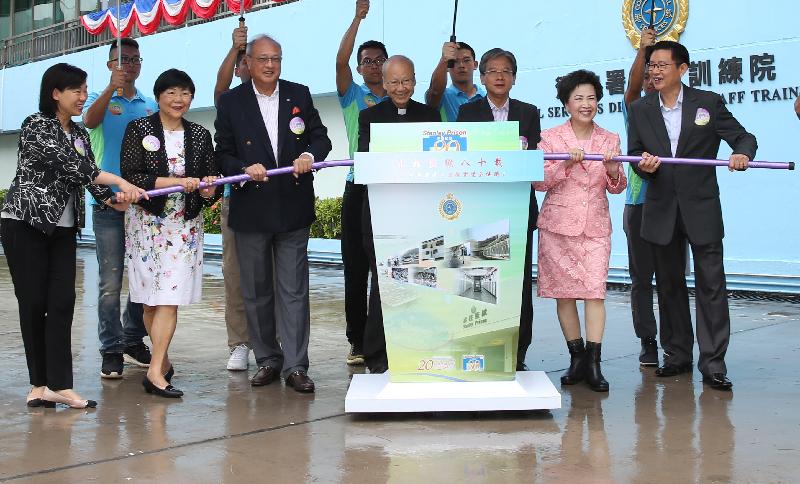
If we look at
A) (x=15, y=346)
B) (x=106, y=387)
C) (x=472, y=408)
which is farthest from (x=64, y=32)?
(x=472, y=408)

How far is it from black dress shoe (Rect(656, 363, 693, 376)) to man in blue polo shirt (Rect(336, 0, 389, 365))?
5.69 ft

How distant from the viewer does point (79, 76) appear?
5.02 m

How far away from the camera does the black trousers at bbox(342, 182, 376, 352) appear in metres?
5.91

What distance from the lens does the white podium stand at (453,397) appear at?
15.1 feet

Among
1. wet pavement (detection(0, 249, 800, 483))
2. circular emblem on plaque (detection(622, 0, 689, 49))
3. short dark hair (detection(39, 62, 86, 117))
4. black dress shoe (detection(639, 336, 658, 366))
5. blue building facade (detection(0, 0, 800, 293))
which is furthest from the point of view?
circular emblem on plaque (detection(622, 0, 689, 49))

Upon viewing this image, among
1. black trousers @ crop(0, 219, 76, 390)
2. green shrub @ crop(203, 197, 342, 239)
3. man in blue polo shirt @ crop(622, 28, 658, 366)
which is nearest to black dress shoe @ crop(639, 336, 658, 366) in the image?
man in blue polo shirt @ crop(622, 28, 658, 366)

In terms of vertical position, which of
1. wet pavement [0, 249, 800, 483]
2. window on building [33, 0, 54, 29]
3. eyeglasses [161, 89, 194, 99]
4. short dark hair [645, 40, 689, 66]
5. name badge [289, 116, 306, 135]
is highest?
window on building [33, 0, 54, 29]

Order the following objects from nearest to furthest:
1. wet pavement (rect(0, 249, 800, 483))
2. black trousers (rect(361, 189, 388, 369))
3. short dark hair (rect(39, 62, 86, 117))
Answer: wet pavement (rect(0, 249, 800, 483))
short dark hair (rect(39, 62, 86, 117))
black trousers (rect(361, 189, 388, 369))

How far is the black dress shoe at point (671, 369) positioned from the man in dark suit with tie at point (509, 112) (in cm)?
76

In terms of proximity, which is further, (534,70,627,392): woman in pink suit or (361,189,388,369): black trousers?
(361,189,388,369): black trousers

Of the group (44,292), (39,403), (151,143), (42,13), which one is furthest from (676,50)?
(42,13)

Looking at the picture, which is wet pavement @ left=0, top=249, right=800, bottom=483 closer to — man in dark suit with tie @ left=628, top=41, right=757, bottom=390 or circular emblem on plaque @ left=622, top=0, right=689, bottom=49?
man in dark suit with tie @ left=628, top=41, right=757, bottom=390

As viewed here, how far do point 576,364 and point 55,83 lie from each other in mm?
2964

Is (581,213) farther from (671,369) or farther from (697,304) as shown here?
(671,369)
